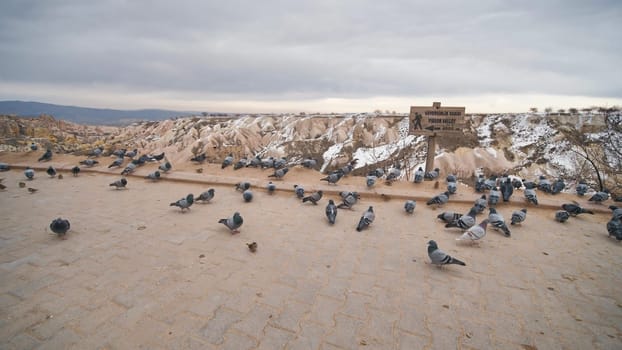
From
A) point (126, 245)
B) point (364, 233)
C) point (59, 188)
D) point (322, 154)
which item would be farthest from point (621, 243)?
point (322, 154)

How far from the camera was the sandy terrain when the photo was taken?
8.98 ft

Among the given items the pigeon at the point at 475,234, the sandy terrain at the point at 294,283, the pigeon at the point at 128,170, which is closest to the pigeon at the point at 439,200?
the sandy terrain at the point at 294,283

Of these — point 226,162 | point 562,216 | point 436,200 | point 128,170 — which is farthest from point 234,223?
point 562,216

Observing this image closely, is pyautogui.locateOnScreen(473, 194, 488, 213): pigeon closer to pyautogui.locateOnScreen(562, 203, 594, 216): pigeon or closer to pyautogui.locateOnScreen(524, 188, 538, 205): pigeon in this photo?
pyautogui.locateOnScreen(524, 188, 538, 205): pigeon

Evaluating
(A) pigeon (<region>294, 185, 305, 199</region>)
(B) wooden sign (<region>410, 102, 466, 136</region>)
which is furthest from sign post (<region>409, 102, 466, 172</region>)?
(A) pigeon (<region>294, 185, 305, 199</region>)

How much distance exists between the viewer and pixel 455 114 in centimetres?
909

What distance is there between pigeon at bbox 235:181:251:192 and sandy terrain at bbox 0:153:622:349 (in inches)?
56.5

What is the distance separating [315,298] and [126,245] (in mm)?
3430

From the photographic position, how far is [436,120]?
931cm

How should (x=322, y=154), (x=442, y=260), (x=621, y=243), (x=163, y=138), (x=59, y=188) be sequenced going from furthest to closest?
(x=163, y=138), (x=322, y=154), (x=59, y=188), (x=621, y=243), (x=442, y=260)

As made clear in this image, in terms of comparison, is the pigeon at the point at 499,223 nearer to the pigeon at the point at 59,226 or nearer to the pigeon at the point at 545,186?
the pigeon at the point at 545,186

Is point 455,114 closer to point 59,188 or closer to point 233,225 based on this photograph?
point 233,225

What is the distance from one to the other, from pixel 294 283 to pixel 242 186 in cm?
478

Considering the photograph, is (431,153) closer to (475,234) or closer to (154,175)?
(475,234)
